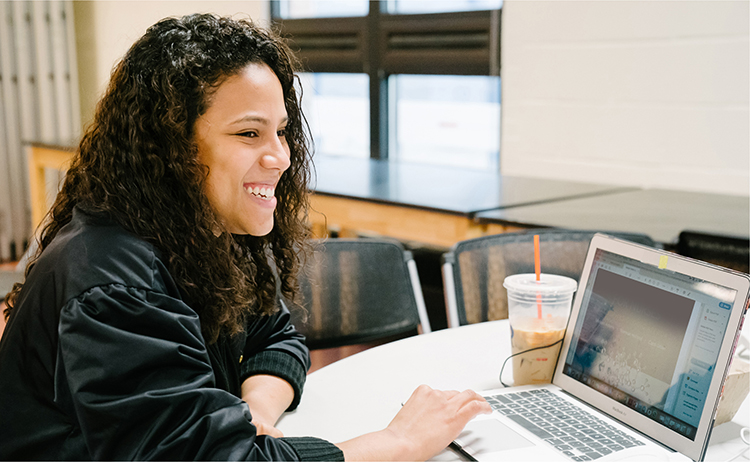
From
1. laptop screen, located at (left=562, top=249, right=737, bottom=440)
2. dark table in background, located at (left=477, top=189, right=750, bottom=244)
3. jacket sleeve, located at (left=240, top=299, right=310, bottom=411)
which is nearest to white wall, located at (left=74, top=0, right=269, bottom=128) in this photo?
dark table in background, located at (left=477, top=189, right=750, bottom=244)

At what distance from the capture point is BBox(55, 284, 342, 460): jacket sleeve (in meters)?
0.73

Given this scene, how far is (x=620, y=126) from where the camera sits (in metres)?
2.81

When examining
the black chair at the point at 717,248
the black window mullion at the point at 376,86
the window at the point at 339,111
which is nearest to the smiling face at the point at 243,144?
the black chair at the point at 717,248

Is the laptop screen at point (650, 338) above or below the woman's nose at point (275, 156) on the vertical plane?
below

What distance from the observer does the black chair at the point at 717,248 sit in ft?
6.01

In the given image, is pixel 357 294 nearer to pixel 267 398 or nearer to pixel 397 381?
pixel 397 381

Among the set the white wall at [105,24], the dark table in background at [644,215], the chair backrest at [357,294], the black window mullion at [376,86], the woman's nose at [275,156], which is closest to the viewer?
the woman's nose at [275,156]

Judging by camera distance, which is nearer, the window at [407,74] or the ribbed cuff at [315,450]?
the ribbed cuff at [315,450]

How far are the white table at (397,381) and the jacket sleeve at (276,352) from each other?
3 centimetres

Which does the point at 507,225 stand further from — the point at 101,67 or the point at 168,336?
the point at 101,67

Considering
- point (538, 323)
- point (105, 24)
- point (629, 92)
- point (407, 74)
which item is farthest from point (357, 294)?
point (105, 24)

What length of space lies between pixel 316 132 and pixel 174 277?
147 inches

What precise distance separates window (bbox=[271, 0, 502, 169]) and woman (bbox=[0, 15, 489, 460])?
2.45 metres

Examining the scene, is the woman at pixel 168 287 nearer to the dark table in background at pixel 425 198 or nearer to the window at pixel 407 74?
the dark table in background at pixel 425 198
